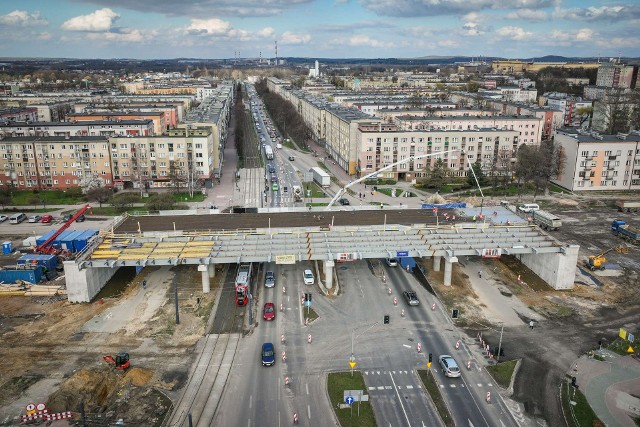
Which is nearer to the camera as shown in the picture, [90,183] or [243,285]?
[243,285]

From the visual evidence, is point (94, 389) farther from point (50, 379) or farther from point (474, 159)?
point (474, 159)

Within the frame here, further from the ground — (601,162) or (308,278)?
(601,162)

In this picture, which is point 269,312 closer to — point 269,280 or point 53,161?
point 269,280

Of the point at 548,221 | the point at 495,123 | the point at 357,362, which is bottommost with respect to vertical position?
the point at 357,362

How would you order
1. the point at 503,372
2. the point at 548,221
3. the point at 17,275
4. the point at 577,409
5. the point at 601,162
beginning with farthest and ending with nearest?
the point at 601,162 < the point at 548,221 < the point at 17,275 < the point at 503,372 < the point at 577,409

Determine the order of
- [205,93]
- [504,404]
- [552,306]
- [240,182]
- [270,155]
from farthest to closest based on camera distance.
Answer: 1. [205,93]
2. [270,155]
3. [240,182]
4. [552,306]
5. [504,404]

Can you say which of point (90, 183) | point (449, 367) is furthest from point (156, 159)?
point (449, 367)

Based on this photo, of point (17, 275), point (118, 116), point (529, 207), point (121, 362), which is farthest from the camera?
point (118, 116)

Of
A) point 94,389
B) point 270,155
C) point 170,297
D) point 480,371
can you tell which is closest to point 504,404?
point 480,371

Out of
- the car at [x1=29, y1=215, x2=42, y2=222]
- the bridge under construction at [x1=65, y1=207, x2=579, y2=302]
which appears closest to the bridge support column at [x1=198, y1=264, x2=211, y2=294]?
the bridge under construction at [x1=65, y1=207, x2=579, y2=302]
